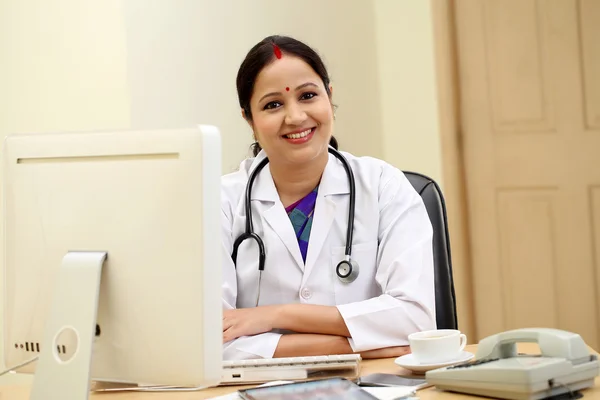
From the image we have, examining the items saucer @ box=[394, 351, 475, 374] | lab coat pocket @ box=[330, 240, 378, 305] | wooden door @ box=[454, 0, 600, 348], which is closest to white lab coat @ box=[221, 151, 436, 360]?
lab coat pocket @ box=[330, 240, 378, 305]

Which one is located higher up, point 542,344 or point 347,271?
point 347,271

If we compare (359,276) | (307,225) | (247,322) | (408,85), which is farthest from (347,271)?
(408,85)

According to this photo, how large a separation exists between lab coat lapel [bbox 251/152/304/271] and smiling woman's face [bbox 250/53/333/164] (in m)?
0.09

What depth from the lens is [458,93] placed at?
133 inches

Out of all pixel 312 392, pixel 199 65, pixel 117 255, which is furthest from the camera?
pixel 199 65

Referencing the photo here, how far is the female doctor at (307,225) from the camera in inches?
68.7

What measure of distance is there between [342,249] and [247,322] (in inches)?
12.5

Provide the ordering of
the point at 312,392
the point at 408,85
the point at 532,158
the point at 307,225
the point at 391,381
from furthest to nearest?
the point at 408,85, the point at 532,158, the point at 307,225, the point at 391,381, the point at 312,392

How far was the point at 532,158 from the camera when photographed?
10.6 ft

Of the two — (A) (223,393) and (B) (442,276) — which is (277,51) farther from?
(A) (223,393)

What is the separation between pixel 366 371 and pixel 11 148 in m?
0.75

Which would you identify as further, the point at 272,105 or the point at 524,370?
the point at 272,105

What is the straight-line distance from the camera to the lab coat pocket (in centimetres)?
188

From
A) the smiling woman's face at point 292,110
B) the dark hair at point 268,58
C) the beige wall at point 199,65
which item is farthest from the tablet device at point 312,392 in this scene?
the beige wall at point 199,65
